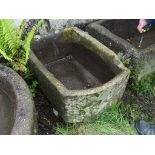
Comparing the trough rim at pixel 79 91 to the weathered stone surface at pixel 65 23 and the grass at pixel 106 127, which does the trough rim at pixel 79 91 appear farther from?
the weathered stone surface at pixel 65 23

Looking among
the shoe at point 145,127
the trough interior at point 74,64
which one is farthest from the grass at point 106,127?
the trough interior at point 74,64

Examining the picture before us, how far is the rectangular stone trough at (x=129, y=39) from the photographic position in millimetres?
3873

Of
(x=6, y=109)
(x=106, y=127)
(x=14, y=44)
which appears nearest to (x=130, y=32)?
(x=106, y=127)

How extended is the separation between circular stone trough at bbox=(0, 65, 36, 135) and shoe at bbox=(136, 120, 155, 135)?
1.48 m

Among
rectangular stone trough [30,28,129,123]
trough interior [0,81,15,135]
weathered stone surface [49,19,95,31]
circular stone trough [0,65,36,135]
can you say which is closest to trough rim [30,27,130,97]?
rectangular stone trough [30,28,129,123]

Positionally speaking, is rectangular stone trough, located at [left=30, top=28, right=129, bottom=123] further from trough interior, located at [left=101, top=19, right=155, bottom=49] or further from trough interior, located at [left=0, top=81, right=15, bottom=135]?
trough interior, located at [left=101, top=19, right=155, bottom=49]

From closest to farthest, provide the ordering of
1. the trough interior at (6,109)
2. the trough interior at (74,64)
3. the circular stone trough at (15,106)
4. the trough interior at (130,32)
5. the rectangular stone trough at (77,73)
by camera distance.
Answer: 1. the circular stone trough at (15,106)
2. the trough interior at (6,109)
3. the rectangular stone trough at (77,73)
4. the trough interior at (74,64)
5. the trough interior at (130,32)

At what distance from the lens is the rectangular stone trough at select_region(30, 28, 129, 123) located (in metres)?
3.26

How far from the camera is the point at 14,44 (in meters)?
3.69

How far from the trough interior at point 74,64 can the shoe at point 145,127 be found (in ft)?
2.25

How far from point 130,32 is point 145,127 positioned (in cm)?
162

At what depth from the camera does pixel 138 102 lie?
4.18 metres

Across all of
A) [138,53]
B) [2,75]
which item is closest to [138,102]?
[138,53]

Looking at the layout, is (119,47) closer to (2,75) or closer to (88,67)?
(88,67)
